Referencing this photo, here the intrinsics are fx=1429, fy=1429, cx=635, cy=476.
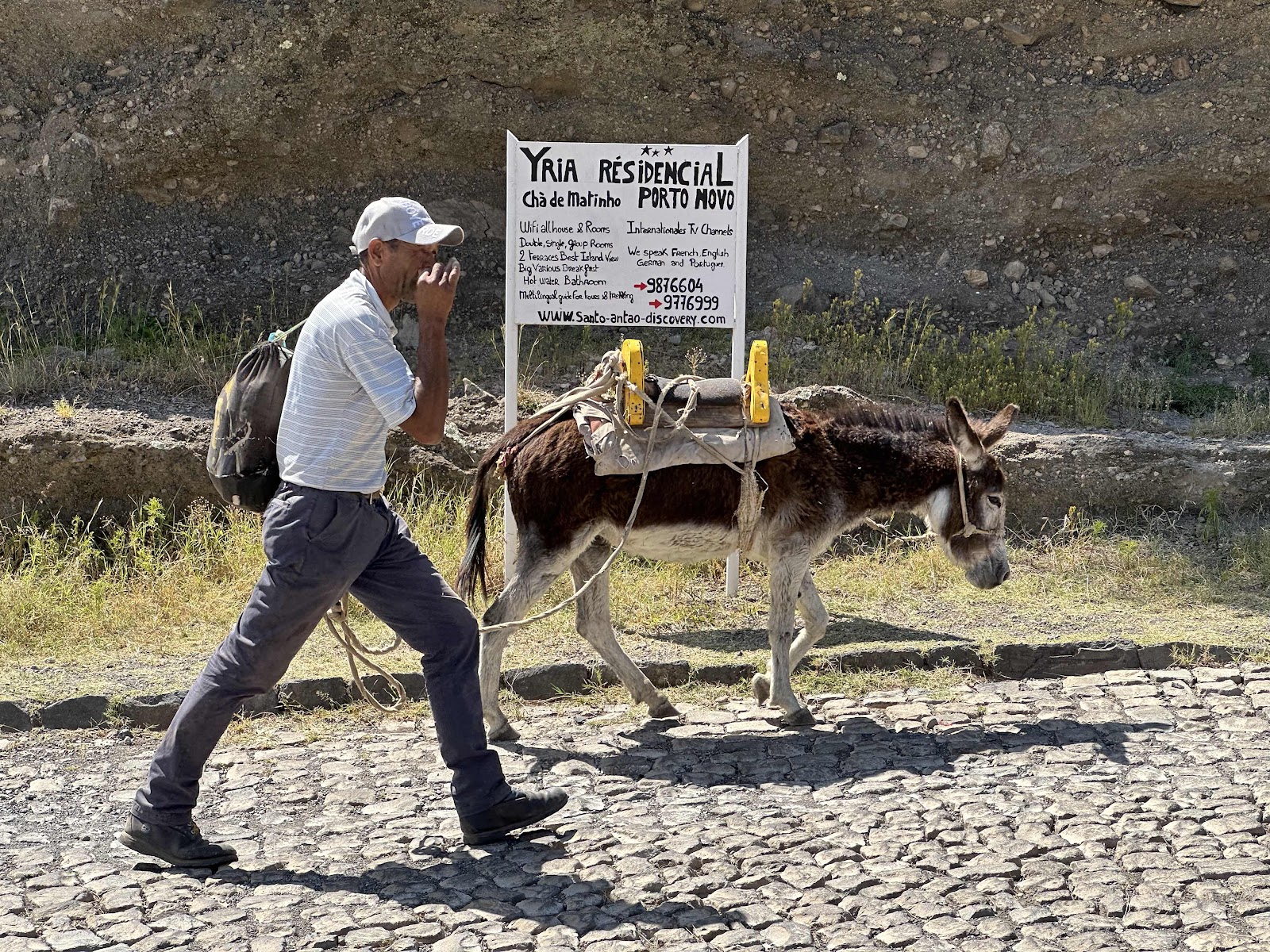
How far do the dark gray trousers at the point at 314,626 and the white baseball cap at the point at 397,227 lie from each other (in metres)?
0.95

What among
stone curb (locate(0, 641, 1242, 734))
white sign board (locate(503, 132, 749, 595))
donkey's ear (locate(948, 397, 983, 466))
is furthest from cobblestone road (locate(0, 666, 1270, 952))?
white sign board (locate(503, 132, 749, 595))

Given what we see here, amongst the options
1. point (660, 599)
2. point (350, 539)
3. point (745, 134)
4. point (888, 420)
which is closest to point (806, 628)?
point (888, 420)

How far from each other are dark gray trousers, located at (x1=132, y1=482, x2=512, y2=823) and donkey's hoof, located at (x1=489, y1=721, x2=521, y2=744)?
54.6 inches

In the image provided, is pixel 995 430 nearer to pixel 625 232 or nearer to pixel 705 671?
pixel 705 671

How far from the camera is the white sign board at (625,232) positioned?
865cm

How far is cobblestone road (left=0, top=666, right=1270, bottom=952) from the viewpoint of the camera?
4.61 metres

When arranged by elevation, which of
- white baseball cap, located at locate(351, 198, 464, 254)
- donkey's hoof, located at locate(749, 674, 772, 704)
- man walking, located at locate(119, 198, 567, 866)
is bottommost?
donkey's hoof, located at locate(749, 674, 772, 704)

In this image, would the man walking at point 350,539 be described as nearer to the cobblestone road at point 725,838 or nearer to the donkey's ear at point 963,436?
the cobblestone road at point 725,838

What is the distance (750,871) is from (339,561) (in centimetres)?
182

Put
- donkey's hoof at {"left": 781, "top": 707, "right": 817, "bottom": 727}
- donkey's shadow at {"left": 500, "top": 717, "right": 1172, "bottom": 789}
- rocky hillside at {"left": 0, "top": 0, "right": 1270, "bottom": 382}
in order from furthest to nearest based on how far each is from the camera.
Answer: rocky hillside at {"left": 0, "top": 0, "right": 1270, "bottom": 382} → donkey's hoof at {"left": 781, "top": 707, "right": 817, "bottom": 727} → donkey's shadow at {"left": 500, "top": 717, "right": 1172, "bottom": 789}

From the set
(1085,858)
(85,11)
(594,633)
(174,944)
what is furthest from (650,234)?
(85,11)

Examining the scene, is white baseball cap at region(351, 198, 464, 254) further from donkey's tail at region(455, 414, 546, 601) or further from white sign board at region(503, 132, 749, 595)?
white sign board at region(503, 132, 749, 595)

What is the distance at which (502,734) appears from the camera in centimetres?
670

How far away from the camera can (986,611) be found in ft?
28.6
